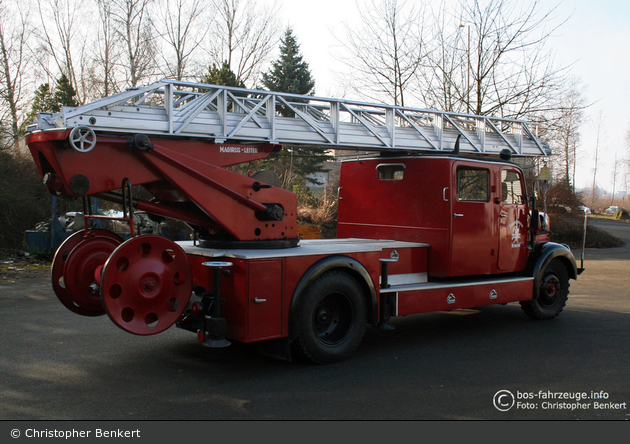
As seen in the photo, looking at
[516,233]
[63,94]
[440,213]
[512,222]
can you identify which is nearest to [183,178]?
[440,213]

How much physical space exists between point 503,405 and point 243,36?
3066 cm

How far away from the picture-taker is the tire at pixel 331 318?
5609 mm

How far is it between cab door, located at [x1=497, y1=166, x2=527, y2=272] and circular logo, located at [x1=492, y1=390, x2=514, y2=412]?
2.99m

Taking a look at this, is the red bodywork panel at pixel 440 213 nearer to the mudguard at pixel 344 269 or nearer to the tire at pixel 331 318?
the mudguard at pixel 344 269

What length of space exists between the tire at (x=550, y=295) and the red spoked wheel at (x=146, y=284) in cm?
555

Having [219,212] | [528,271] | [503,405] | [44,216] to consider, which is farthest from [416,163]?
[44,216]

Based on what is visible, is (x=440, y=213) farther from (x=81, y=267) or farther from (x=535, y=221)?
(x=81, y=267)

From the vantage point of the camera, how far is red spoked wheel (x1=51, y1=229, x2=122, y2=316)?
5469mm

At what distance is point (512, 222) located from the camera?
→ 7883mm

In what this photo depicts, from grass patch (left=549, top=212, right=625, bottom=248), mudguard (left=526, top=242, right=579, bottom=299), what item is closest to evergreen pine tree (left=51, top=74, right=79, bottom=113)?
grass patch (left=549, top=212, right=625, bottom=248)

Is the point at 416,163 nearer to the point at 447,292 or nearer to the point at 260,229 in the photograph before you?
the point at 447,292

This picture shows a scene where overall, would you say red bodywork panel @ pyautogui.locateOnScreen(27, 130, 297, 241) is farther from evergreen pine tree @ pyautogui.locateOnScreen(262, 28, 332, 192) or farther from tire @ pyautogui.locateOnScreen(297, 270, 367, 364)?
evergreen pine tree @ pyautogui.locateOnScreen(262, 28, 332, 192)

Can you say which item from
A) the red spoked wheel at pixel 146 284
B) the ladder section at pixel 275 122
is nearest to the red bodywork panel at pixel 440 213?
the ladder section at pixel 275 122

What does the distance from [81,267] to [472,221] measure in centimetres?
490
